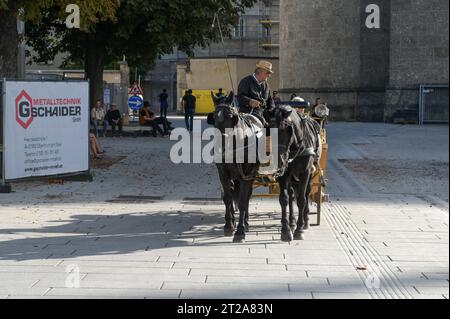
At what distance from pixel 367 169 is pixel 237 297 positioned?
13419 mm

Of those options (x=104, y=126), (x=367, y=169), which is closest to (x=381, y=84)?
(x=104, y=126)

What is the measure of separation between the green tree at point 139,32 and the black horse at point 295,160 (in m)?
15.8

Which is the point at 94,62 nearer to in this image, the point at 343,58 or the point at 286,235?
the point at 286,235

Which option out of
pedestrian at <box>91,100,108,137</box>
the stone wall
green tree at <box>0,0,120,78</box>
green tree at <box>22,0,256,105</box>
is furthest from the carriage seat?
the stone wall

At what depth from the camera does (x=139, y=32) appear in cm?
2819

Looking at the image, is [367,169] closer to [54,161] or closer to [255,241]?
[54,161]

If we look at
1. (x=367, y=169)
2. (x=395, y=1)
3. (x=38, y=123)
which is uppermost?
(x=395, y=1)

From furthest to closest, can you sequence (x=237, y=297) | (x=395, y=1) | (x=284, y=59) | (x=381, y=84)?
1. (x=284, y=59)
2. (x=381, y=84)
3. (x=395, y=1)
4. (x=237, y=297)

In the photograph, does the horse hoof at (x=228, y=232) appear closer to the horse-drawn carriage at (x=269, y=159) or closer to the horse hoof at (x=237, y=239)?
the horse-drawn carriage at (x=269, y=159)

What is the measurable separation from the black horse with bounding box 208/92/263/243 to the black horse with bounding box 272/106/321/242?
0.36 meters

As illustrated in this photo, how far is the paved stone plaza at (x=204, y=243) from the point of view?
286 inches

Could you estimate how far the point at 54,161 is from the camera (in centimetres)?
1570

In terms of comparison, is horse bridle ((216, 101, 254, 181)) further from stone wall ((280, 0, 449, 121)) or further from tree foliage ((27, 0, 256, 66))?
stone wall ((280, 0, 449, 121))

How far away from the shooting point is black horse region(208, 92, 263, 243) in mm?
9172
